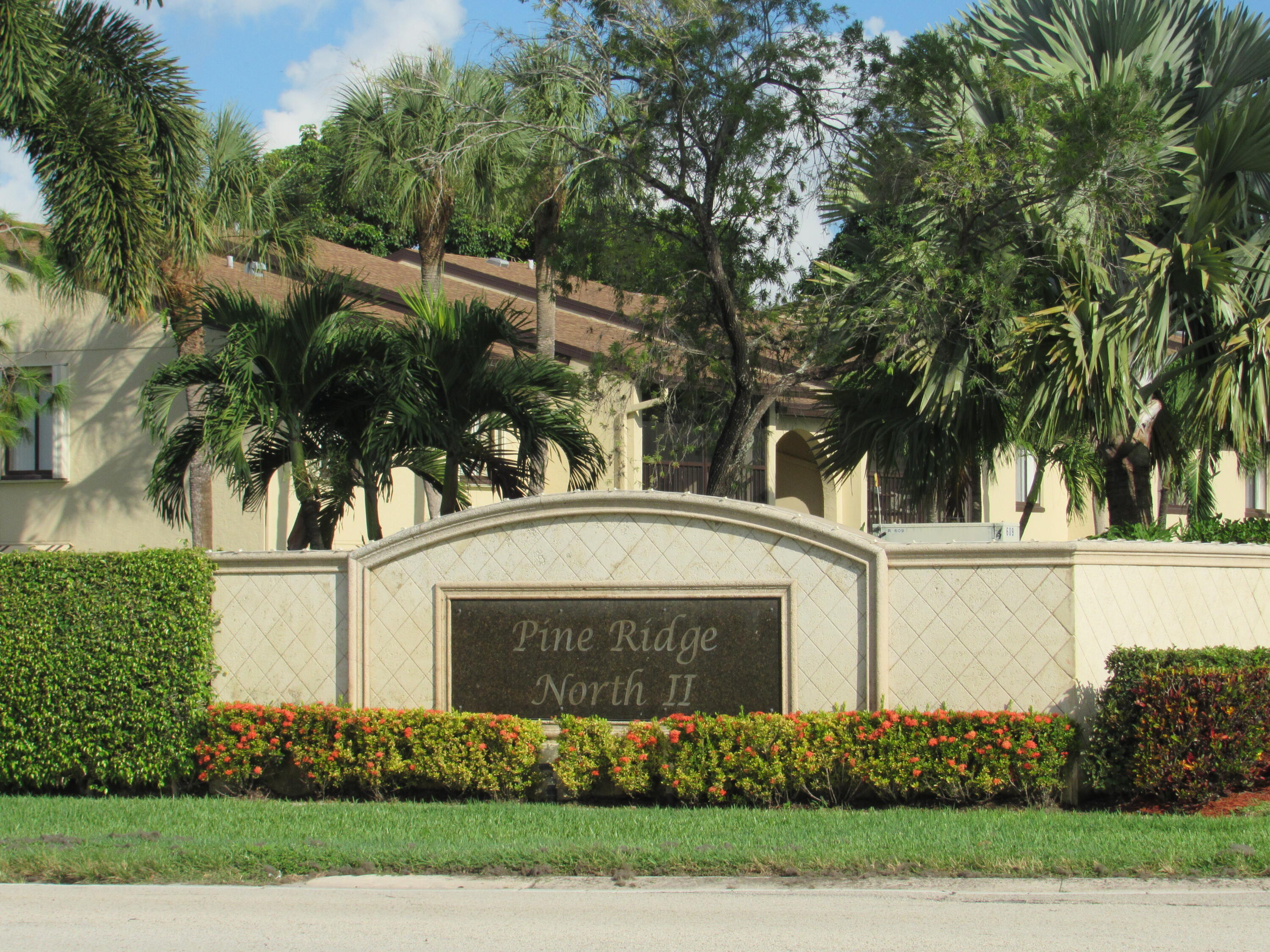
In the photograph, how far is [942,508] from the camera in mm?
19344

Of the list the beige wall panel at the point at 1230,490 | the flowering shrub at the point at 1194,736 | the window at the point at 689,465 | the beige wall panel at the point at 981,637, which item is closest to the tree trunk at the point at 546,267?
the window at the point at 689,465

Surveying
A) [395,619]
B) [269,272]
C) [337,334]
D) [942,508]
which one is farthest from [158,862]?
[269,272]

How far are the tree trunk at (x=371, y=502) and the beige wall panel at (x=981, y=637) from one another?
5323mm

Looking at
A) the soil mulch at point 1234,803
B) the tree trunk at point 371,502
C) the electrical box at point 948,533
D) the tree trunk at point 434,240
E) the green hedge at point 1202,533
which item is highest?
the tree trunk at point 434,240

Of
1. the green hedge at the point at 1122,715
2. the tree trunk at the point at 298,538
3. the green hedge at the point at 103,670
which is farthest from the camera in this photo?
the tree trunk at the point at 298,538

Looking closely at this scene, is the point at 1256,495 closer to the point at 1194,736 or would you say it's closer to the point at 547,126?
the point at 547,126

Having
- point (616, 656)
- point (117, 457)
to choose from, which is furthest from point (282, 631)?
point (117, 457)

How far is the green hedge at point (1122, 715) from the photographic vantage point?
8992mm

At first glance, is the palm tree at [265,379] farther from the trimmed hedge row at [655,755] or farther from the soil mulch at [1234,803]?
the soil mulch at [1234,803]

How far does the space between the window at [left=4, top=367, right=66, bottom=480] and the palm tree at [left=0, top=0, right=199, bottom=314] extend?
578 centimetres

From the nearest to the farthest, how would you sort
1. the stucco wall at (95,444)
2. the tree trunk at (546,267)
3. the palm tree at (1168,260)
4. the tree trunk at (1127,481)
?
the palm tree at (1168,260)
the tree trunk at (1127,481)
the tree trunk at (546,267)
the stucco wall at (95,444)

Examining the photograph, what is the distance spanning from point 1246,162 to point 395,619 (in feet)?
30.1

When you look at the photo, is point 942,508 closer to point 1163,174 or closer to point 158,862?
point 1163,174

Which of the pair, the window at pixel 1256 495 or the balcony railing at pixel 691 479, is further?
the window at pixel 1256 495
